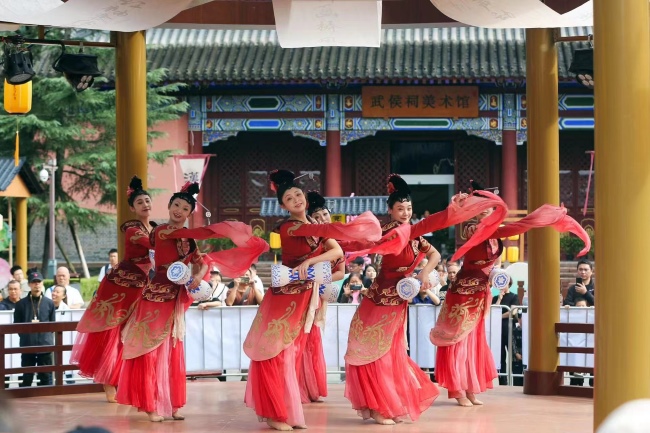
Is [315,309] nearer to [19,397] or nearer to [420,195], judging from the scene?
[19,397]

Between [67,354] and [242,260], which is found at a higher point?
[242,260]

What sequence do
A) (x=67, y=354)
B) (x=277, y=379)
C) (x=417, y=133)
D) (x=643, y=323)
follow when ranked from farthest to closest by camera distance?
(x=417, y=133) → (x=67, y=354) → (x=277, y=379) → (x=643, y=323)

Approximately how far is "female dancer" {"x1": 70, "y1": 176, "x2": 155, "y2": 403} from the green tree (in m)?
11.4

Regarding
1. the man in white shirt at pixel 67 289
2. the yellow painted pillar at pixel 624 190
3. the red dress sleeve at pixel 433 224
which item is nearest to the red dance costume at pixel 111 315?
the red dress sleeve at pixel 433 224

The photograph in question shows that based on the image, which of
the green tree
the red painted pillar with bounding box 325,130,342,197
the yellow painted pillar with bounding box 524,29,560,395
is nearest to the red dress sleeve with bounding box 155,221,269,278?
the yellow painted pillar with bounding box 524,29,560,395

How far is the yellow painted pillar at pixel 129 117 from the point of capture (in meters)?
8.48

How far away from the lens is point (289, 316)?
6.74 metres

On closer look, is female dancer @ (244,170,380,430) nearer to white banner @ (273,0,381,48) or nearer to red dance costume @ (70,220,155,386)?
red dance costume @ (70,220,155,386)

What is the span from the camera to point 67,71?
862 cm

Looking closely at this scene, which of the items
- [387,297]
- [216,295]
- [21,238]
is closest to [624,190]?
[387,297]

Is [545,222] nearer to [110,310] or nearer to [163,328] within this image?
[163,328]

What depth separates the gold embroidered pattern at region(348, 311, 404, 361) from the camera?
6945 millimetres

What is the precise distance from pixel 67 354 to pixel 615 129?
623 cm

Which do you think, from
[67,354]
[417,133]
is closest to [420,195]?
[417,133]
